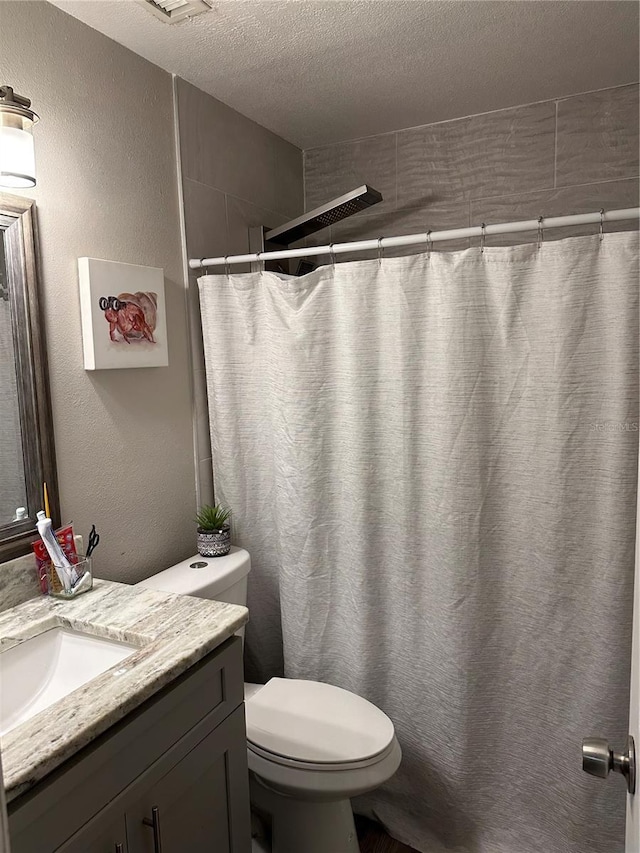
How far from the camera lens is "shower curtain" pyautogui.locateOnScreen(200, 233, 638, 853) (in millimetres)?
1634

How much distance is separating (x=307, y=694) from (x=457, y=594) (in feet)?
1.72

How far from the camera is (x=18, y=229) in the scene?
149cm

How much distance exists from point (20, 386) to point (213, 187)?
40.5 inches

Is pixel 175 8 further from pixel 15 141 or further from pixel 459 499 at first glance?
pixel 459 499

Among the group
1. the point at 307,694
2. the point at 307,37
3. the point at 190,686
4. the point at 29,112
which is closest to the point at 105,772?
the point at 190,686

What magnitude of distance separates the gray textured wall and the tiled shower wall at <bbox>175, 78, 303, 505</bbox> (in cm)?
5

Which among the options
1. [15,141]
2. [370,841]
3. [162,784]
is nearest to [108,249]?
[15,141]

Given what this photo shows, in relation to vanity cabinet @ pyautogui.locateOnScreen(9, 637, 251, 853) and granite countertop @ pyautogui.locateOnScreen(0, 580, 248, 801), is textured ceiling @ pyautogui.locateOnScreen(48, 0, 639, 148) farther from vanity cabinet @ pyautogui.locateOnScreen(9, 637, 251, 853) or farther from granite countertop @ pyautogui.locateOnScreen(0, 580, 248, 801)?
vanity cabinet @ pyautogui.locateOnScreen(9, 637, 251, 853)

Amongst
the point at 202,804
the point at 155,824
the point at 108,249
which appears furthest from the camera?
the point at 108,249

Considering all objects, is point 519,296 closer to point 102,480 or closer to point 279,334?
point 279,334

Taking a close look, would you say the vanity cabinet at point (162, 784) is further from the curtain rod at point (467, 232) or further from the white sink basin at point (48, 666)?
the curtain rod at point (467, 232)

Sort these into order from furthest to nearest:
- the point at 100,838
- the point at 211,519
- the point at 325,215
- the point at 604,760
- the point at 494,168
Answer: the point at 494,168
the point at 325,215
the point at 211,519
the point at 100,838
the point at 604,760

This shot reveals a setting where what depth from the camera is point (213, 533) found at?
2029mm

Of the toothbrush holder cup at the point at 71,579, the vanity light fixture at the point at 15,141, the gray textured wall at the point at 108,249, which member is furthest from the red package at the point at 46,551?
the vanity light fixture at the point at 15,141
